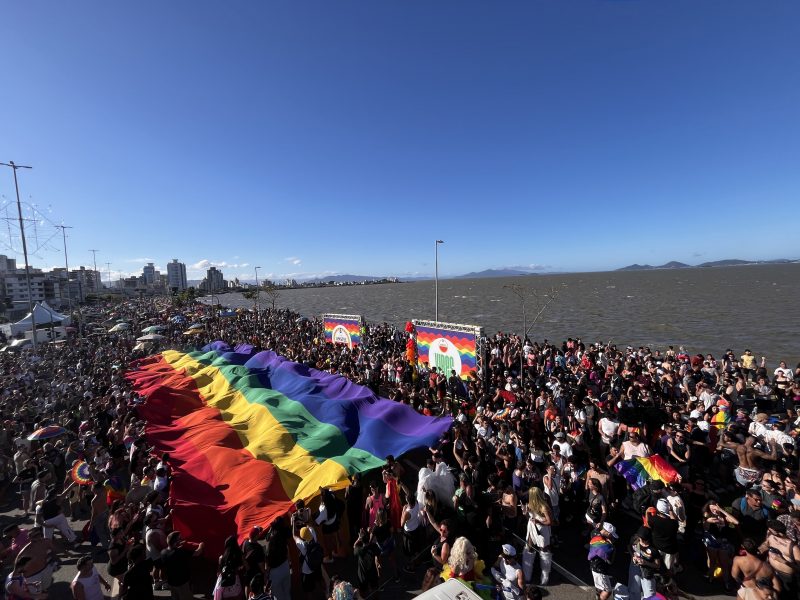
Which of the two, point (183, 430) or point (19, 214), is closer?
point (183, 430)

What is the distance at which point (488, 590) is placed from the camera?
4.33 metres

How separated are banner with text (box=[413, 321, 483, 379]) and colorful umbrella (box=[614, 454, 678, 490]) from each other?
7844 mm

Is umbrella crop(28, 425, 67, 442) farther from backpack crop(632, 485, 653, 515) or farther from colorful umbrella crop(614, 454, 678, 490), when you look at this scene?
colorful umbrella crop(614, 454, 678, 490)

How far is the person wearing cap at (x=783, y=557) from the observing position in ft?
14.7

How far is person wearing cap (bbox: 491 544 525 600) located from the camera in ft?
14.7

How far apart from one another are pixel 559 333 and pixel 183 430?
113 ft

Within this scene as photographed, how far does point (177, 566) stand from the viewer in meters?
5.26

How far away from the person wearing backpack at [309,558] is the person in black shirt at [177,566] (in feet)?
5.39

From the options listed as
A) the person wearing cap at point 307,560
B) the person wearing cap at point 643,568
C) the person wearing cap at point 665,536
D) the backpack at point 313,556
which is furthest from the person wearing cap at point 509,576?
the person wearing cap at point 307,560

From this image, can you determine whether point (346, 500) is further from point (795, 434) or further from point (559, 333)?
point (559, 333)

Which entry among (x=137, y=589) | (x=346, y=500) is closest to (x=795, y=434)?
(x=346, y=500)

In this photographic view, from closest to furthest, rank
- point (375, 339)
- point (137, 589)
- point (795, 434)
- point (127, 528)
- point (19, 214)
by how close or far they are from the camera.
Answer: point (137, 589) < point (127, 528) < point (795, 434) < point (375, 339) < point (19, 214)

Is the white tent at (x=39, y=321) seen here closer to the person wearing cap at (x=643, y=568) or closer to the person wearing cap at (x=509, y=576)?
the person wearing cap at (x=509, y=576)

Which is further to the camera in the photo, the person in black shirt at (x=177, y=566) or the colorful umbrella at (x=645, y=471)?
the colorful umbrella at (x=645, y=471)
